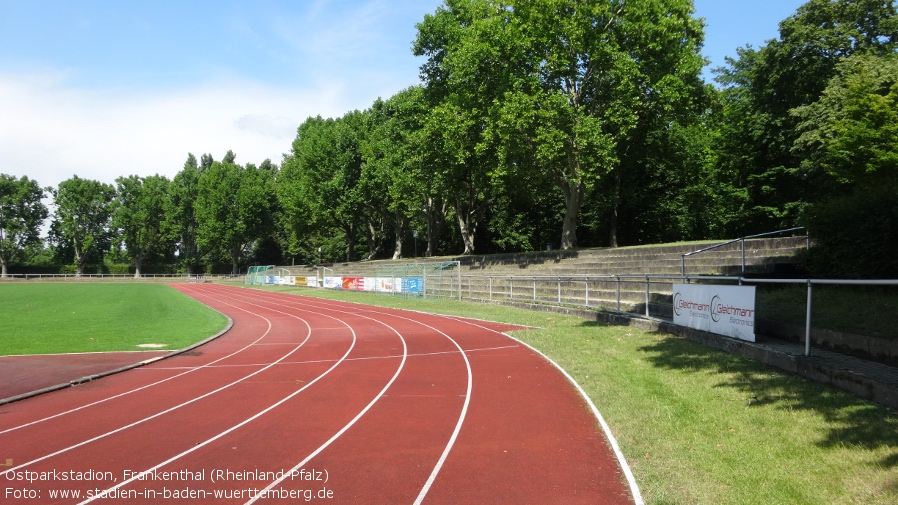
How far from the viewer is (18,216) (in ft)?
261

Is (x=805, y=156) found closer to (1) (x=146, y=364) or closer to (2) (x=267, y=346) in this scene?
(2) (x=267, y=346)

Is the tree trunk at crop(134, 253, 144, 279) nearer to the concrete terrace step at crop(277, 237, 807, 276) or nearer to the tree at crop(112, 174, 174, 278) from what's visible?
the tree at crop(112, 174, 174, 278)

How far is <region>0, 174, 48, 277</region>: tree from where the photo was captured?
7756cm

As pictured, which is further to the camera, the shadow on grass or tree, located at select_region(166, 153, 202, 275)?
tree, located at select_region(166, 153, 202, 275)

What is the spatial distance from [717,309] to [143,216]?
3500 inches

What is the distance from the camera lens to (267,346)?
598 inches

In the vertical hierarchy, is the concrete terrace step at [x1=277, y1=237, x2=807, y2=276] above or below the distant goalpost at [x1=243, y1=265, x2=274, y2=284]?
above

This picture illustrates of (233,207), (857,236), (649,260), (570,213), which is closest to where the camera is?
(857,236)

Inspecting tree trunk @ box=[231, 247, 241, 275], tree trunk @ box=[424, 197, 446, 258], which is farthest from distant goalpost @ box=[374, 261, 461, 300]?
tree trunk @ box=[231, 247, 241, 275]

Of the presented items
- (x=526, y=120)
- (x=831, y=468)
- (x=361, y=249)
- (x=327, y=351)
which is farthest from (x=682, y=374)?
(x=361, y=249)

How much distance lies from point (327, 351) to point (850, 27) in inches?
1104

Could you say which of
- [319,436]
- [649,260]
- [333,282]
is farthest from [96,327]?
[333,282]

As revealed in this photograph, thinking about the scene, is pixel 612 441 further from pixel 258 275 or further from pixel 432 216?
pixel 258 275

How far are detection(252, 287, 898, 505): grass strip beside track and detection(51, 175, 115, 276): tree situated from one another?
298 ft
